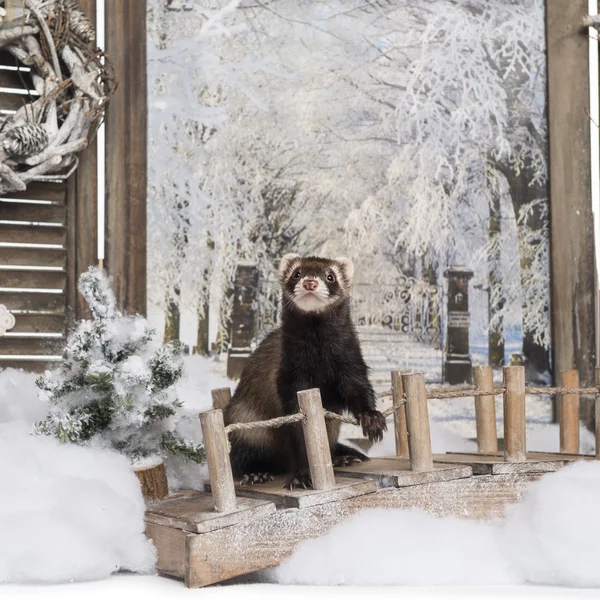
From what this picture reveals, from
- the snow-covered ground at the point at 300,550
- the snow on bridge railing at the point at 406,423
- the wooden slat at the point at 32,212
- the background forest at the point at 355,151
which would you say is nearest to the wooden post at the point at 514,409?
the snow on bridge railing at the point at 406,423

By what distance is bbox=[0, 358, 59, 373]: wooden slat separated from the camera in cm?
245

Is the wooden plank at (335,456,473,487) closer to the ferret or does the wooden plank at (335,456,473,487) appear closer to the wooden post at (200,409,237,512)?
the ferret

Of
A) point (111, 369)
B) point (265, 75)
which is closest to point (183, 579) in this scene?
point (111, 369)

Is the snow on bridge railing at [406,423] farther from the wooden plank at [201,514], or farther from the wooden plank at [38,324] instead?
the wooden plank at [38,324]

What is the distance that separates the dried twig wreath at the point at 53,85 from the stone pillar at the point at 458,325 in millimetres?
1316

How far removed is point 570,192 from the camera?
2.93m

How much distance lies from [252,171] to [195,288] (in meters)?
0.44

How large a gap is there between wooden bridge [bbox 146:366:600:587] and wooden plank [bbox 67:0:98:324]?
1.04m

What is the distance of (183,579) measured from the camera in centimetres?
140

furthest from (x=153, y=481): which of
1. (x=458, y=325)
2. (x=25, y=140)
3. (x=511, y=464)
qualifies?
(x=458, y=325)

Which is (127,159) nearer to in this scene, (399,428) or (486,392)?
(399,428)

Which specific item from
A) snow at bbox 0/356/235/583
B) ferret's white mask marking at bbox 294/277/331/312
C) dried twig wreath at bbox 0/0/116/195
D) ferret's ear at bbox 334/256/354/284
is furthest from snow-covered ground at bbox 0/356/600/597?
dried twig wreath at bbox 0/0/116/195

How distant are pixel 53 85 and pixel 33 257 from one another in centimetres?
53

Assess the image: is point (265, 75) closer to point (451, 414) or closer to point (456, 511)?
point (451, 414)
